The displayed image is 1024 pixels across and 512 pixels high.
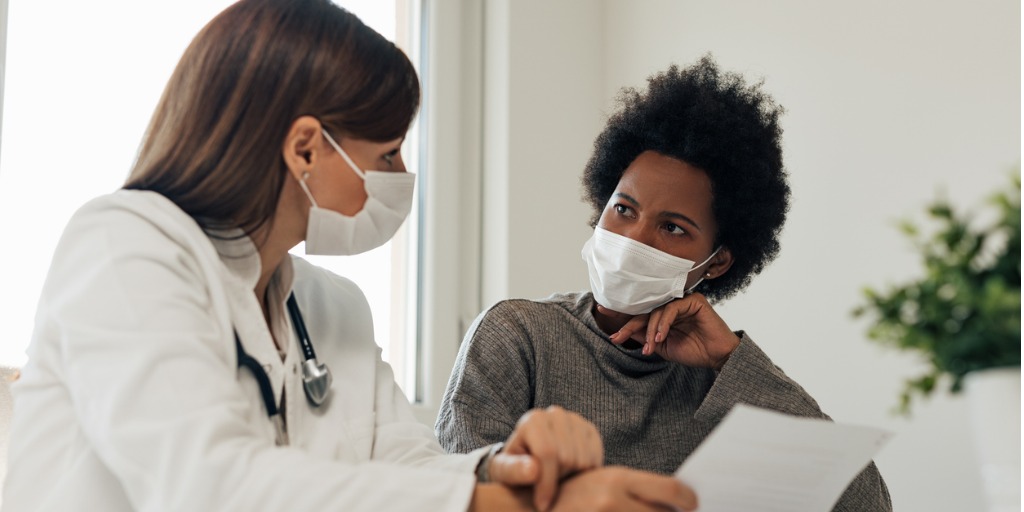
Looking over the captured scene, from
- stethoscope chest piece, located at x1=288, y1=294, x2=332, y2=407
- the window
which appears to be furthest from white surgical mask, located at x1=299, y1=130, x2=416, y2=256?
the window

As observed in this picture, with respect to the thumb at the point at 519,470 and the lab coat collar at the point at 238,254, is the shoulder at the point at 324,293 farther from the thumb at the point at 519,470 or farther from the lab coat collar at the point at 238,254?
the thumb at the point at 519,470

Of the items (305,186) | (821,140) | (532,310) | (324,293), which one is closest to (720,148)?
(532,310)

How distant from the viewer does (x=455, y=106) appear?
2.69 m

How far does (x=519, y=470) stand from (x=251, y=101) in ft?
1.64

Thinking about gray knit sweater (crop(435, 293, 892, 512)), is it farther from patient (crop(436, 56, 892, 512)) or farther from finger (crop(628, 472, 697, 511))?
finger (crop(628, 472, 697, 511))

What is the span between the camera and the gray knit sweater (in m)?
1.63

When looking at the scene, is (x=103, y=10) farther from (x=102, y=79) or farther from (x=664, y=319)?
(x=664, y=319)

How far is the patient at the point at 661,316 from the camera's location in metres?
1.68

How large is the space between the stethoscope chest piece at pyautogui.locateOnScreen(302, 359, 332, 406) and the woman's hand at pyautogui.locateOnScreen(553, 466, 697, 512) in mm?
373

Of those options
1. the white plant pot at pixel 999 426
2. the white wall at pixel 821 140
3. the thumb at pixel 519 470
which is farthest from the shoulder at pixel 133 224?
the white wall at pixel 821 140

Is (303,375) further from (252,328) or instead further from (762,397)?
(762,397)

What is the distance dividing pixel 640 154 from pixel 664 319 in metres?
0.37

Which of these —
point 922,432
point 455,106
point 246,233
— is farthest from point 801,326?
point 246,233

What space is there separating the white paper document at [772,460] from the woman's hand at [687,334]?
2.35 ft
